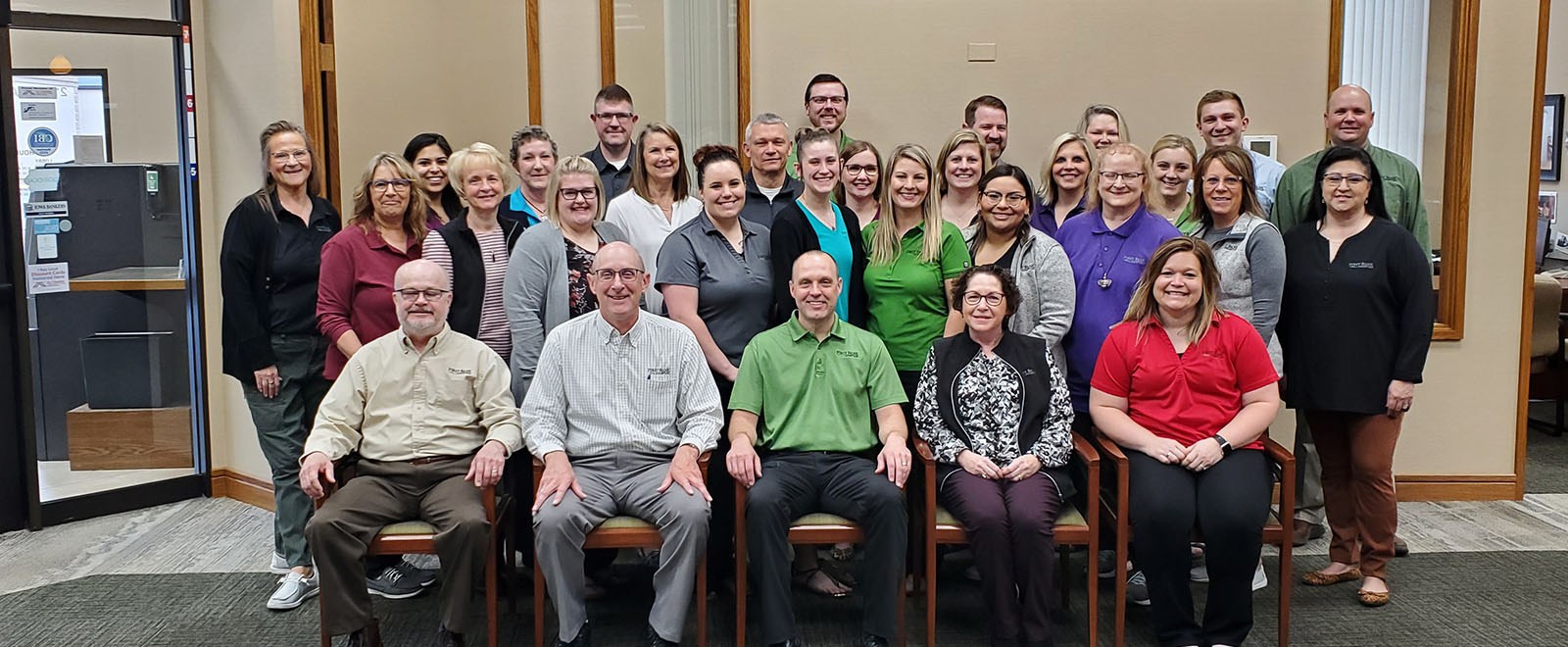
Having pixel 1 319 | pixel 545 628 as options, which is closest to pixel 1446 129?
pixel 545 628

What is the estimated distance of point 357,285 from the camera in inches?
150

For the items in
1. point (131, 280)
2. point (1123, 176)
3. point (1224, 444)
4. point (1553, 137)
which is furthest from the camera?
point (1553, 137)

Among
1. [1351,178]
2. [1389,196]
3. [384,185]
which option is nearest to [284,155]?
[384,185]

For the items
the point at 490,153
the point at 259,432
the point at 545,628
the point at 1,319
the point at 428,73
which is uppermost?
the point at 428,73

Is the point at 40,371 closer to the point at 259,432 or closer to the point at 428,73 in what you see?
the point at 259,432

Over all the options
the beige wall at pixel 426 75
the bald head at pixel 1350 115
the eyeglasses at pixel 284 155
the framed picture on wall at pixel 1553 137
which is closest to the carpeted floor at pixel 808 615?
the eyeglasses at pixel 284 155

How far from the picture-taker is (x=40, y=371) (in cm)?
485

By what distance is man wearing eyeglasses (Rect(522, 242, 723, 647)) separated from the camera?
11.1 feet

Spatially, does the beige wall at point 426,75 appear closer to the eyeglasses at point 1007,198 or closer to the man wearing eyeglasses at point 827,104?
the man wearing eyeglasses at point 827,104

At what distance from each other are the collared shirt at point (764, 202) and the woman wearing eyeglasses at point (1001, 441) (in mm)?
778

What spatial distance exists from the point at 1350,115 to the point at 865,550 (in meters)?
2.38

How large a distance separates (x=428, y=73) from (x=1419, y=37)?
4.25 m

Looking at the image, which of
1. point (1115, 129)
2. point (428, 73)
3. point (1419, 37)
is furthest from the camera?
point (428, 73)

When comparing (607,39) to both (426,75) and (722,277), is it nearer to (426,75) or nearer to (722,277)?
(426,75)
